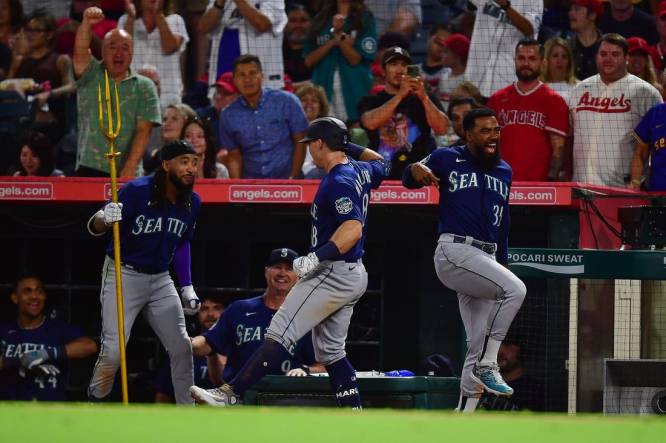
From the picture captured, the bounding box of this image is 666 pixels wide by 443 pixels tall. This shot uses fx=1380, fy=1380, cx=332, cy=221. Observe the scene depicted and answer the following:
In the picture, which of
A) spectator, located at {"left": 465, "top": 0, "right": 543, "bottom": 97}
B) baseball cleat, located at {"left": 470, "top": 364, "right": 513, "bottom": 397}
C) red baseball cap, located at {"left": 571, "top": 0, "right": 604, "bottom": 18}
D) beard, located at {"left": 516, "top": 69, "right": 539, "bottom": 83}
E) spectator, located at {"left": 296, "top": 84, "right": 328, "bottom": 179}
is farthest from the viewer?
red baseball cap, located at {"left": 571, "top": 0, "right": 604, "bottom": 18}

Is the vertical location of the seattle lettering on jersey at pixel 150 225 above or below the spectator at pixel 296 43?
below

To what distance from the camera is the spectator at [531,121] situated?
10.7 metres

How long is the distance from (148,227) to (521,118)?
3.23m

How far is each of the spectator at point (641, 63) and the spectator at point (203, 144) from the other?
3.44m

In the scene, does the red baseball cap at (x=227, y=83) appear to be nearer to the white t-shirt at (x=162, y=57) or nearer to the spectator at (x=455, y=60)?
the white t-shirt at (x=162, y=57)

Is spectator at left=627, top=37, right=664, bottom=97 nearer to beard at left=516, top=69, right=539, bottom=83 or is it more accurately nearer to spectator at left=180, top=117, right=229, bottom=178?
beard at left=516, top=69, right=539, bottom=83

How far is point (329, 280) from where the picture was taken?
322 inches

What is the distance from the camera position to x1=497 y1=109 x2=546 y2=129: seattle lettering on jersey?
1065cm

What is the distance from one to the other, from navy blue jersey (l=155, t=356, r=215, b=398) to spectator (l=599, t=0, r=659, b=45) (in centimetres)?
484

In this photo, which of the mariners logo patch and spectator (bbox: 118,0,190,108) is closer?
the mariners logo patch

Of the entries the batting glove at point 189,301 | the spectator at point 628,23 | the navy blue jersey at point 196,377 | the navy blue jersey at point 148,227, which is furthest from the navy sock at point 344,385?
the spectator at point 628,23

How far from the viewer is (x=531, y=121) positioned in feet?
34.9

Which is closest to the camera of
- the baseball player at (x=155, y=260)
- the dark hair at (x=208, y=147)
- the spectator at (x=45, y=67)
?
the baseball player at (x=155, y=260)

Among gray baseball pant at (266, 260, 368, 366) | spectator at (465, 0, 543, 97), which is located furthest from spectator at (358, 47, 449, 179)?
gray baseball pant at (266, 260, 368, 366)
